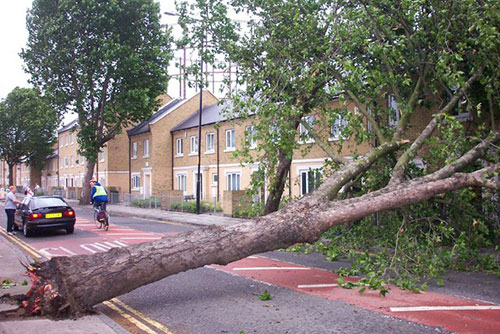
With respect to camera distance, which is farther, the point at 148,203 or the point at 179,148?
the point at 179,148

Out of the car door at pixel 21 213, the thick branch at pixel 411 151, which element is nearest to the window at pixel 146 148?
the car door at pixel 21 213

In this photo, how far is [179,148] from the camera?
37.3m

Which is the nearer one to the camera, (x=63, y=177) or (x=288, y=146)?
(x=288, y=146)

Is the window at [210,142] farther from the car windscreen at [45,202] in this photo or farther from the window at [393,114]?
the car windscreen at [45,202]

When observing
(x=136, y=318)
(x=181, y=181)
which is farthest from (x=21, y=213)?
(x=181, y=181)

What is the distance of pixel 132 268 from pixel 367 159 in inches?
224

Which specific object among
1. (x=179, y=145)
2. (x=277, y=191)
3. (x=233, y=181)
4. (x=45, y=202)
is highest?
(x=179, y=145)

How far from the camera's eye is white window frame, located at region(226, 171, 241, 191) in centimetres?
2988

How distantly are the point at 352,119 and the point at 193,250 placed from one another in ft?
17.3

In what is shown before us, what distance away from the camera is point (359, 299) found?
22.7 feet

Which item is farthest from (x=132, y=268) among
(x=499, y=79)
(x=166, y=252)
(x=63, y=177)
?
(x=63, y=177)

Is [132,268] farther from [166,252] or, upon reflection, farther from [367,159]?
[367,159]

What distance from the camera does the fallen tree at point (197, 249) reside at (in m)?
6.02

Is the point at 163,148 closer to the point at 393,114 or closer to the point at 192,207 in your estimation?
the point at 192,207
